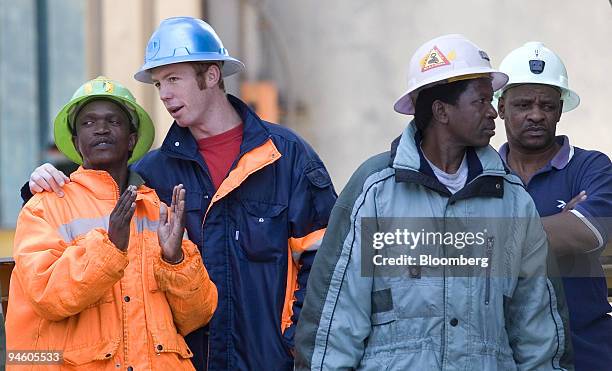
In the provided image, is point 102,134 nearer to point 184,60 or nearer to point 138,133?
point 138,133

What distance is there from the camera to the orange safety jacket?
10.2ft

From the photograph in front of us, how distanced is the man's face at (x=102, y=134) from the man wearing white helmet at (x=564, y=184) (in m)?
1.28

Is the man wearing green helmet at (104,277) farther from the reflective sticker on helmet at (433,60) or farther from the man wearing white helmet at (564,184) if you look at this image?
the man wearing white helmet at (564,184)

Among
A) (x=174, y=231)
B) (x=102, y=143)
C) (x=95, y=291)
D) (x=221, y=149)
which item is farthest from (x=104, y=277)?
(x=221, y=149)

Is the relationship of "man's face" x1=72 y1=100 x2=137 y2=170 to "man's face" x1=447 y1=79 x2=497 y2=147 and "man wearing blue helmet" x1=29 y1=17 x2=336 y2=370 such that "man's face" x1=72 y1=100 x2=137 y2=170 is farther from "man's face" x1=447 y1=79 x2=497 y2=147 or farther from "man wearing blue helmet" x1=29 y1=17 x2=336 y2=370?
"man's face" x1=447 y1=79 x2=497 y2=147

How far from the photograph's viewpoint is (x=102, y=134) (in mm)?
3469

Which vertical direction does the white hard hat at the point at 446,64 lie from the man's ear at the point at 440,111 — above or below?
above

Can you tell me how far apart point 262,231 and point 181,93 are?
52 centimetres

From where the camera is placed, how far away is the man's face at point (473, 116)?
3.06 meters

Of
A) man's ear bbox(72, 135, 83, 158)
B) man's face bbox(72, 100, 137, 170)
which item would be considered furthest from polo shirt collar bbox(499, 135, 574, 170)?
man's ear bbox(72, 135, 83, 158)

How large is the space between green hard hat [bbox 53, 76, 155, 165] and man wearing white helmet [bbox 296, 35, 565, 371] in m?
0.88

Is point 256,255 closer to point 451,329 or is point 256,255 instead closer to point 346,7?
point 451,329

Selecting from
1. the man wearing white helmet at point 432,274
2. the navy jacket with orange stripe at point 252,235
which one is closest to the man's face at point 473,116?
the man wearing white helmet at point 432,274

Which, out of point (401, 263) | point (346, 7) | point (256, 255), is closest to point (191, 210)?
point (256, 255)
